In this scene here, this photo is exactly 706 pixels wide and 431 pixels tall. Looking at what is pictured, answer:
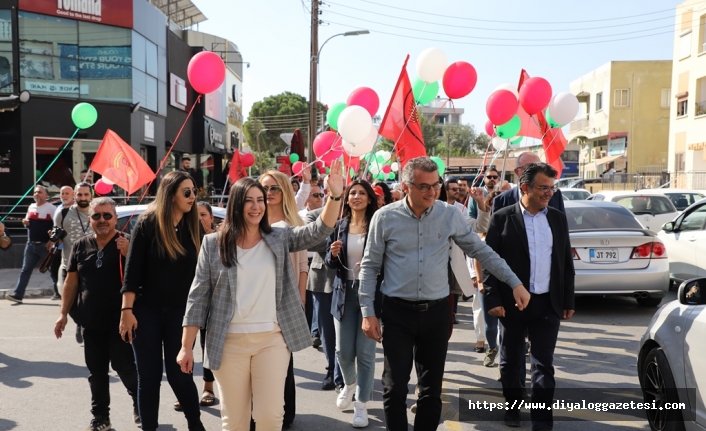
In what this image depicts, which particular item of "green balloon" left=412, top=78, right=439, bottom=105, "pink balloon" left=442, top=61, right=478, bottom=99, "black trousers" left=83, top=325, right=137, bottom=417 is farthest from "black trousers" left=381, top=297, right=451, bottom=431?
"green balloon" left=412, top=78, right=439, bottom=105

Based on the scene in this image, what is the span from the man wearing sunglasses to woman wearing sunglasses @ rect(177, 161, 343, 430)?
4.18 ft

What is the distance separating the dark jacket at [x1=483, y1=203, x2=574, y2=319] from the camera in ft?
15.5

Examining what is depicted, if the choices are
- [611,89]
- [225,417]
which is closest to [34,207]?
[225,417]

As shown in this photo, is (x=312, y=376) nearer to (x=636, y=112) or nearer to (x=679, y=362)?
(x=679, y=362)

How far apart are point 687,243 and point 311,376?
652cm

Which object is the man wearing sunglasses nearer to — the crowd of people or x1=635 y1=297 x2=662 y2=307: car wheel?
the crowd of people

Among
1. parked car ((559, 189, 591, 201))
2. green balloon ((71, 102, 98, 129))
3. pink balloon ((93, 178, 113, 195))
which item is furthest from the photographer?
parked car ((559, 189, 591, 201))

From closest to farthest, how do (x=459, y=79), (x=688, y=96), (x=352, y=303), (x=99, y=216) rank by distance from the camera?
(x=99, y=216), (x=352, y=303), (x=459, y=79), (x=688, y=96)

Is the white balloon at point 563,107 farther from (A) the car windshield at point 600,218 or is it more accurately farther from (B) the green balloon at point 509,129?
(A) the car windshield at point 600,218

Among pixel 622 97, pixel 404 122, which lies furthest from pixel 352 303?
pixel 622 97

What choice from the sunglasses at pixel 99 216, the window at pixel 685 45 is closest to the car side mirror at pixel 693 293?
the sunglasses at pixel 99 216

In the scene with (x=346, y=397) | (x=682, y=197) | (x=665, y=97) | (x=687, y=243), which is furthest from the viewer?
(x=665, y=97)

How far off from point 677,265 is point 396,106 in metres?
5.40

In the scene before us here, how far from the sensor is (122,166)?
7.86 meters
